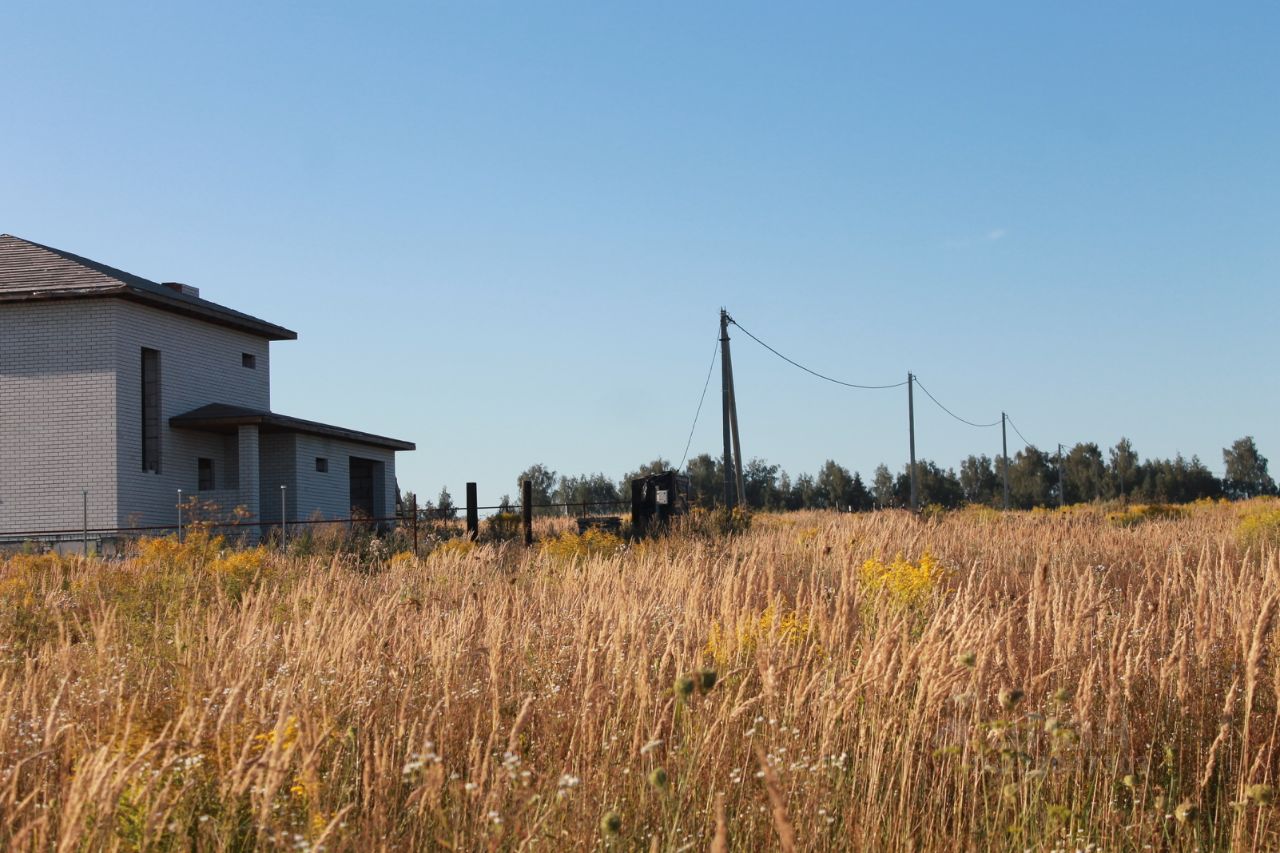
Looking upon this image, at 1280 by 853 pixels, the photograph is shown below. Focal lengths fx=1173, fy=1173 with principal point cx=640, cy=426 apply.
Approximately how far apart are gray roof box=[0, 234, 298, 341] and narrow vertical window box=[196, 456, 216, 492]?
3.23 m

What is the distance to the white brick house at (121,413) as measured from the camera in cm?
2311

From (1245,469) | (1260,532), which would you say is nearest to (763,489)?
(1245,469)

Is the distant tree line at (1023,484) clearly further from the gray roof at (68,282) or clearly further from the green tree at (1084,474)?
the gray roof at (68,282)

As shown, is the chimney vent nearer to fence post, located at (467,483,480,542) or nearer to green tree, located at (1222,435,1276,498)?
fence post, located at (467,483,480,542)

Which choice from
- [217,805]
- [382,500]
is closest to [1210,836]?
[217,805]

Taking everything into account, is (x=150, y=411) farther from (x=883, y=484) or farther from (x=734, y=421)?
(x=883, y=484)

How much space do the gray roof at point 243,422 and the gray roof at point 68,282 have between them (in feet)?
7.14

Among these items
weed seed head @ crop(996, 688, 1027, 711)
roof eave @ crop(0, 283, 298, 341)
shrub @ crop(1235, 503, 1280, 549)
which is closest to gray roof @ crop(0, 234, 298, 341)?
roof eave @ crop(0, 283, 298, 341)

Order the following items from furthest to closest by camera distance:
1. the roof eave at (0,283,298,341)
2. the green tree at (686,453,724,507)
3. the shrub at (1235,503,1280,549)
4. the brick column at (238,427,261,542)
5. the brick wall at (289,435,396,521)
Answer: the green tree at (686,453,724,507), the brick wall at (289,435,396,521), the brick column at (238,427,261,542), the roof eave at (0,283,298,341), the shrub at (1235,503,1280,549)

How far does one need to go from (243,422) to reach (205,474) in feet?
7.08

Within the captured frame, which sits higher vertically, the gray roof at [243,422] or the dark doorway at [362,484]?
the gray roof at [243,422]

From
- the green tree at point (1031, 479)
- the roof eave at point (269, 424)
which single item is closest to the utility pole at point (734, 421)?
the roof eave at point (269, 424)

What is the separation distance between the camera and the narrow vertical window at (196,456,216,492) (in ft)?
84.6

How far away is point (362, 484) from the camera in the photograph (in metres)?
31.7
